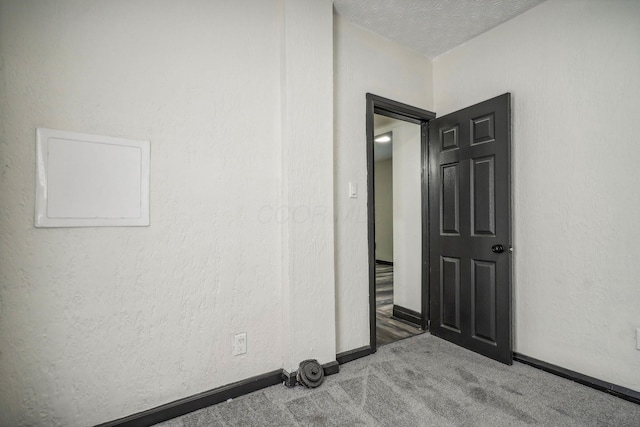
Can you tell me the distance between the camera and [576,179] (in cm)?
225

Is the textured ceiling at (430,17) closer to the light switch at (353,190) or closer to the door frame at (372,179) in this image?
the door frame at (372,179)

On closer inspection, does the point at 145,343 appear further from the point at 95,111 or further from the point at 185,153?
the point at 95,111

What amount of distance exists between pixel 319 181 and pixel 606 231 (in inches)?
78.0

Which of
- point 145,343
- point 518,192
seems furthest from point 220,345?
point 518,192

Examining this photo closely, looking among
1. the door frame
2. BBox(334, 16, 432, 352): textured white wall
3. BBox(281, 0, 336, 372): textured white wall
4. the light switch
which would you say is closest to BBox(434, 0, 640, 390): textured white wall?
the door frame

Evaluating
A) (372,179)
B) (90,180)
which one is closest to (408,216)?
(372,179)

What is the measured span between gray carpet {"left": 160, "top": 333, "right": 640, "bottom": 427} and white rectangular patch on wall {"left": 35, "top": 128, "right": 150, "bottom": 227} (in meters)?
1.22

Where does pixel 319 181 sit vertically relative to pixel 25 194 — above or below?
above

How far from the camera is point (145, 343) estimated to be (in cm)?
177

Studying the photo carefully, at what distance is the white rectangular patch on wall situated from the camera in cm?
153

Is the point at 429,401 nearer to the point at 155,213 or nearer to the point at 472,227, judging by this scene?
the point at 472,227

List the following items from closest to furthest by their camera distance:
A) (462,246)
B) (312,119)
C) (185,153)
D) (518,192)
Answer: (185,153)
(312,119)
(518,192)
(462,246)

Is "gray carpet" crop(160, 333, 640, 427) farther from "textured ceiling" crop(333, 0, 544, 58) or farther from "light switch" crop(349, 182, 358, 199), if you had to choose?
"textured ceiling" crop(333, 0, 544, 58)

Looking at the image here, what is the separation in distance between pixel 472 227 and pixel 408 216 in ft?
3.05
